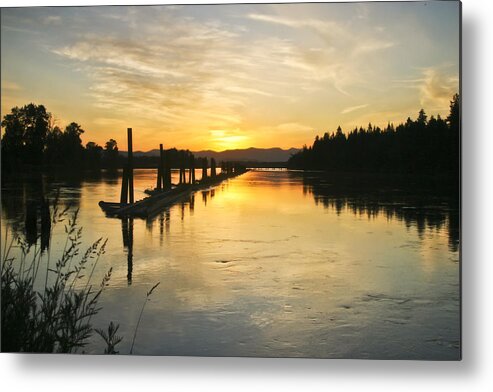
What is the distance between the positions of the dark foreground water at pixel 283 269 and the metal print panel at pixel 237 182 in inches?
0.5

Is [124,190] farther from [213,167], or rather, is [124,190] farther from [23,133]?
[23,133]

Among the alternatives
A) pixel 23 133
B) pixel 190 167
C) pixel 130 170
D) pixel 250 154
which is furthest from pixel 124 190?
pixel 250 154

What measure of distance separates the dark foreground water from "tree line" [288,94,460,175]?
0.15 meters

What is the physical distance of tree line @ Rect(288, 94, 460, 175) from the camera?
12.7ft

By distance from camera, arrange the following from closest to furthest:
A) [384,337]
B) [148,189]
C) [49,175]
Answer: [384,337] → [49,175] → [148,189]

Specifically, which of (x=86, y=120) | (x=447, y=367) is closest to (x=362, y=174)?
(x=447, y=367)

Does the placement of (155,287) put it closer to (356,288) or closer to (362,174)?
(356,288)

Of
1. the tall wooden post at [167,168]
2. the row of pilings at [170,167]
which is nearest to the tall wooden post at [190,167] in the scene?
the row of pilings at [170,167]

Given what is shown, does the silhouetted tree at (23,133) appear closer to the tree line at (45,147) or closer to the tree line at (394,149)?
the tree line at (45,147)

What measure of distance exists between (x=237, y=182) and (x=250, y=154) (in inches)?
9.2

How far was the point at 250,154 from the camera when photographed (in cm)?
440

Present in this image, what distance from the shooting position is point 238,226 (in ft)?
13.8

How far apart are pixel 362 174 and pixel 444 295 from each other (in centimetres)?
107

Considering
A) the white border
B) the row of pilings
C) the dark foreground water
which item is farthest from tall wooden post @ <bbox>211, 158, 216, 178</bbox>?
the white border
